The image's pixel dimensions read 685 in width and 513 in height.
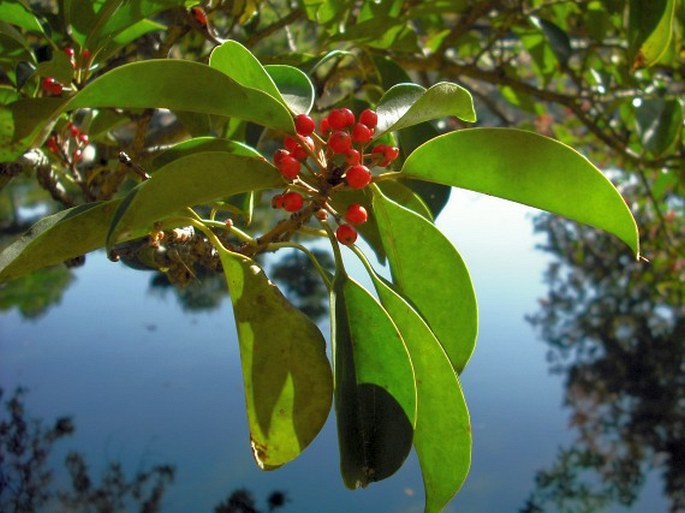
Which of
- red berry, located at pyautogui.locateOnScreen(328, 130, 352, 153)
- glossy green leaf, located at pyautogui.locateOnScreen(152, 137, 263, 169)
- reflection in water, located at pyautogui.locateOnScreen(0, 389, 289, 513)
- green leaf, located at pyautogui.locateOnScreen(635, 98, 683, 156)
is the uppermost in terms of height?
green leaf, located at pyautogui.locateOnScreen(635, 98, 683, 156)

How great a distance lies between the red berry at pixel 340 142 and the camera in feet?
1.98

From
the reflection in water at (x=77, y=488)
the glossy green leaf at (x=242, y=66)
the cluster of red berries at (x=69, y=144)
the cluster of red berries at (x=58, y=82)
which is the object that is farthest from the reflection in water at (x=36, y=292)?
the glossy green leaf at (x=242, y=66)

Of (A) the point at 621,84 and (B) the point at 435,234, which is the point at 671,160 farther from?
(B) the point at 435,234

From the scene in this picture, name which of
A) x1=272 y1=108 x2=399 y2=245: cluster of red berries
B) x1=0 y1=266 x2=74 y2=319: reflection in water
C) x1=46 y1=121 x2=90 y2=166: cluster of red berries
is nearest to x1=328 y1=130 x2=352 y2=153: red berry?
x1=272 y1=108 x2=399 y2=245: cluster of red berries

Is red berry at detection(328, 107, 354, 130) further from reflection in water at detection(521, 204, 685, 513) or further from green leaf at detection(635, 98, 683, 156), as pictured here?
reflection in water at detection(521, 204, 685, 513)

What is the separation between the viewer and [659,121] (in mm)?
1353

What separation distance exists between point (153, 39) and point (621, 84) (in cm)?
105

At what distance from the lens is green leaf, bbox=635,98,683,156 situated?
1.28 metres

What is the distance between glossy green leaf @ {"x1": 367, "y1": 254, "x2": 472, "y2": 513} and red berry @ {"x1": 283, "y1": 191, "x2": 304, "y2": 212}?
0.11 m

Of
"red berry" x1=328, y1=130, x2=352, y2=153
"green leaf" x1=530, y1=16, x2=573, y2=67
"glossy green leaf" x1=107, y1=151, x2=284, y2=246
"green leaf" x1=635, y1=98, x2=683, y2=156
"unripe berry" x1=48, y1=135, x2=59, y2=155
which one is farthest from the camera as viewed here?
"green leaf" x1=530, y1=16, x2=573, y2=67

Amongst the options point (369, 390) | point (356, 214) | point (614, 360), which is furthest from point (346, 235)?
point (614, 360)

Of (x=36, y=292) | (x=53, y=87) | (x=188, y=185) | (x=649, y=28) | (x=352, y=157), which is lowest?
(x=188, y=185)

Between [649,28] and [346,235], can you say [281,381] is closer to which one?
[346,235]

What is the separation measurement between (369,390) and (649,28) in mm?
784
